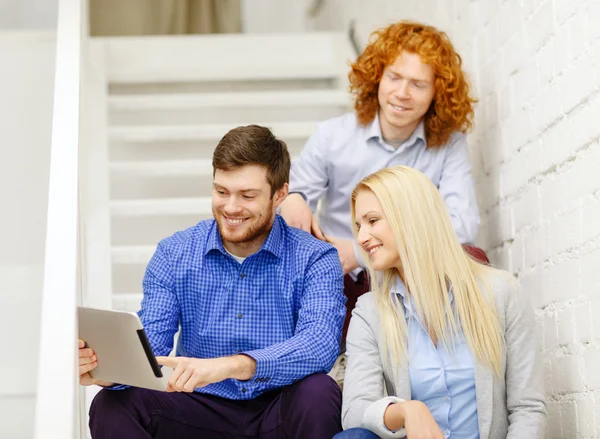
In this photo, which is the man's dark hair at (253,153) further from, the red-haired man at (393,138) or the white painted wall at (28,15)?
the white painted wall at (28,15)

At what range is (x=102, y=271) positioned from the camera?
2891mm

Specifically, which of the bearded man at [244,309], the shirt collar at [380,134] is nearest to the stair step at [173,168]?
the shirt collar at [380,134]

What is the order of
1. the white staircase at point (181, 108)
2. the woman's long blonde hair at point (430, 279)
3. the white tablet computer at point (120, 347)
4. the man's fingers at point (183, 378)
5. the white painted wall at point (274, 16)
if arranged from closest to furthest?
the white tablet computer at point (120, 347)
the man's fingers at point (183, 378)
the woman's long blonde hair at point (430, 279)
the white staircase at point (181, 108)
the white painted wall at point (274, 16)

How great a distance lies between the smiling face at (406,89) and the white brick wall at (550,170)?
0.20m

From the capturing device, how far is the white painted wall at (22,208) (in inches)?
113

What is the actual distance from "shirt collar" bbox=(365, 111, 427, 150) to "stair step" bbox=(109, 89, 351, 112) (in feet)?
3.27

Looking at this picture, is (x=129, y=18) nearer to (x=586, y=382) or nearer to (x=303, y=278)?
(x=303, y=278)

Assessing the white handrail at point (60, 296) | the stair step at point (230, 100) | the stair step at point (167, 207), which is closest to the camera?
the white handrail at point (60, 296)

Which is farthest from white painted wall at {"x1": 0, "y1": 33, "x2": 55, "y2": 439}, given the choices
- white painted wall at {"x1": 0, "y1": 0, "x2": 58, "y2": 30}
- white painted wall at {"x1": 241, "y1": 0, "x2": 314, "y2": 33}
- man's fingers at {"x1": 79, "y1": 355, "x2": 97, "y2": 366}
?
white painted wall at {"x1": 241, "y1": 0, "x2": 314, "y2": 33}

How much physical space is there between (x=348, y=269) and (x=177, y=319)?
544mm

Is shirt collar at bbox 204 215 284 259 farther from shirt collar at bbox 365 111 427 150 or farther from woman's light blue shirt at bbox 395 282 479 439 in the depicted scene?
shirt collar at bbox 365 111 427 150

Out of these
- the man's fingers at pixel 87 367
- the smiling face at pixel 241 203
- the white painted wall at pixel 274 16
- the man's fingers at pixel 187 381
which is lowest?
the man's fingers at pixel 187 381

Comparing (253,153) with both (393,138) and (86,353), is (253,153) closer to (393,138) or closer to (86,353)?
(86,353)

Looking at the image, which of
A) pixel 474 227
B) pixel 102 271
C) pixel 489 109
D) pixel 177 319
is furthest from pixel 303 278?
pixel 102 271
